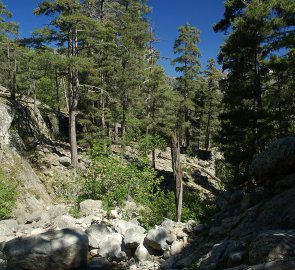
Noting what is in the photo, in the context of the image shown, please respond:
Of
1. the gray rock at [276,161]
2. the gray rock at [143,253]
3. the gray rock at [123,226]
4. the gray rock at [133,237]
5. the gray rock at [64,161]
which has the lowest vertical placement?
the gray rock at [143,253]

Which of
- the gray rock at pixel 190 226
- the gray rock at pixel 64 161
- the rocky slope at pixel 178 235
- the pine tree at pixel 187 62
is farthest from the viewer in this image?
the pine tree at pixel 187 62

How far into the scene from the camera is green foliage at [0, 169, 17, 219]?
49.7 ft

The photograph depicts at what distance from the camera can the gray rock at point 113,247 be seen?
1171 cm

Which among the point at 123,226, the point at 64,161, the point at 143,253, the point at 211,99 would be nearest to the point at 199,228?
the point at 143,253

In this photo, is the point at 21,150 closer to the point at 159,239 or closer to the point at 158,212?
the point at 158,212

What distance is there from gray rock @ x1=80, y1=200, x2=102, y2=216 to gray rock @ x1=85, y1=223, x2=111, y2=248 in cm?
200

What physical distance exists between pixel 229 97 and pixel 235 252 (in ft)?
39.6

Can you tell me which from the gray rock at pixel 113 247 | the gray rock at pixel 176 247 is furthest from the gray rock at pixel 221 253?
the gray rock at pixel 113 247

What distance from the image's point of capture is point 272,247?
285 inches

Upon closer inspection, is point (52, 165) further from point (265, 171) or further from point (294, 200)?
point (294, 200)

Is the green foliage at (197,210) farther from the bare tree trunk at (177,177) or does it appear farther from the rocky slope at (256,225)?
the rocky slope at (256,225)

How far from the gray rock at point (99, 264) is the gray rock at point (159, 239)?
4.89 feet

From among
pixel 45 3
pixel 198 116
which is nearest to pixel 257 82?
pixel 45 3

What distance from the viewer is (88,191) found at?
17.2m
